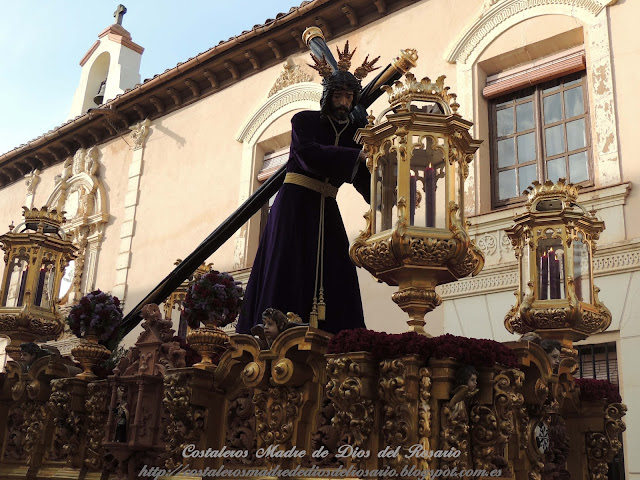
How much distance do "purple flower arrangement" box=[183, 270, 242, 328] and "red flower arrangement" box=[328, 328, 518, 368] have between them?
101 centimetres

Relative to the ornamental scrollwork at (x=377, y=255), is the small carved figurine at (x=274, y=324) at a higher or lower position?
lower

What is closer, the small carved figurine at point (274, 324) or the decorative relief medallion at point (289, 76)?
the small carved figurine at point (274, 324)

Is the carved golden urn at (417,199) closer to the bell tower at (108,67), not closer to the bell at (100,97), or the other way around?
the bell tower at (108,67)

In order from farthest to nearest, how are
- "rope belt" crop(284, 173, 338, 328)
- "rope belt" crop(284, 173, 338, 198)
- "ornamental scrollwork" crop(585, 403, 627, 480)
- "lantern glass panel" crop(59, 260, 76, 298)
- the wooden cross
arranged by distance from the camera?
1. the wooden cross
2. "lantern glass panel" crop(59, 260, 76, 298)
3. "rope belt" crop(284, 173, 338, 198)
4. "ornamental scrollwork" crop(585, 403, 627, 480)
5. "rope belt" crop(284, 173, 338, 328)

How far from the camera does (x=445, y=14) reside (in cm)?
1006

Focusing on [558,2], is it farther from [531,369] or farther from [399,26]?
[531,369]

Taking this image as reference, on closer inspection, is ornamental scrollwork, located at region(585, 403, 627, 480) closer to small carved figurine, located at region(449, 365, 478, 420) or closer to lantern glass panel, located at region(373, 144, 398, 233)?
small carved figurine, located at region(449, 365, 478, 420)

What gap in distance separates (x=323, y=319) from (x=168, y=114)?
34.2 feet

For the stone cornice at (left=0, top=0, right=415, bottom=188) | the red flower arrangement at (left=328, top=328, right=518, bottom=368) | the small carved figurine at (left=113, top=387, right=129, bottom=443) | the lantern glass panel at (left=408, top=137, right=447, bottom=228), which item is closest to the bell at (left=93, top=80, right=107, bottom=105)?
the stone cornice at (left=0, top=0, right=415, bottom=188)

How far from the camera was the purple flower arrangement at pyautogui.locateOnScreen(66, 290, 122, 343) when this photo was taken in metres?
4.99

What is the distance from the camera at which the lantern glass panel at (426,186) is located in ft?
11.9

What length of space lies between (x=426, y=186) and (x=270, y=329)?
102 centimetres

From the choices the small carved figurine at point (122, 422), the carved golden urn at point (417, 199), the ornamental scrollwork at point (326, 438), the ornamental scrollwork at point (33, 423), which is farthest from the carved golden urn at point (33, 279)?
the carved golden urn at point (417, 199)

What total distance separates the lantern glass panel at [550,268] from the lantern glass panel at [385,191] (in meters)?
1.57
